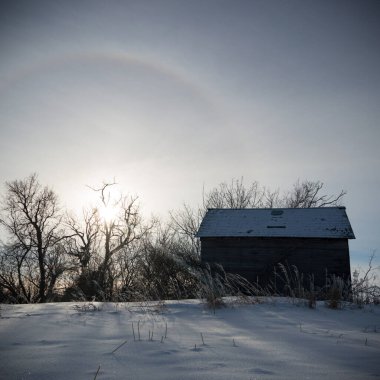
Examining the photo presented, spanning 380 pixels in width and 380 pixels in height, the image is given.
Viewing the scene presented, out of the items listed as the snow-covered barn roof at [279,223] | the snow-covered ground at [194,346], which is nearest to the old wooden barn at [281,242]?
the snow-covered barn roof at [279,223]

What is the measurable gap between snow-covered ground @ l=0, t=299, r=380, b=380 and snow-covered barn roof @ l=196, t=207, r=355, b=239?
12.5 m

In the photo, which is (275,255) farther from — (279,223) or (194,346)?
(194,346)

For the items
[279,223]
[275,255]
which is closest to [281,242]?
[275,255]

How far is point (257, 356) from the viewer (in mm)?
2209

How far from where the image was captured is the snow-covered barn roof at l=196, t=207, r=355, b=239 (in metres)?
16.3

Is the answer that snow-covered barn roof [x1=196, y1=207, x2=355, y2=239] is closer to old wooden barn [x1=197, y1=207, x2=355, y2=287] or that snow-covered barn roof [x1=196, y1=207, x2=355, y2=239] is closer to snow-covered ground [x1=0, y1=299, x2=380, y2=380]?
old wooden barn [x1=197, y1=207, x2=355, y2=287]

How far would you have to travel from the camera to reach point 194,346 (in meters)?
2.53

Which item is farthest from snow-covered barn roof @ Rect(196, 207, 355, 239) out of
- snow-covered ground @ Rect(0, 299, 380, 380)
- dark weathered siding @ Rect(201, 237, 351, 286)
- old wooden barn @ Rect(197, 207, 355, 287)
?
snow-covered ground @ Rect(0, 299, 380, 380)

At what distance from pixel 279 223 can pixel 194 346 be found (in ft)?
52.5

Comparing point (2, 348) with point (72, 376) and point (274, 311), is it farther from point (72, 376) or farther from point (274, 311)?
point (274, 311)

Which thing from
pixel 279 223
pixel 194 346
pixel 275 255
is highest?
pixel 279 223

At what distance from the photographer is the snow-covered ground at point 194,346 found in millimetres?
1894

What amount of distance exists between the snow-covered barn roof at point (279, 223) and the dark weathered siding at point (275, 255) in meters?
0.39

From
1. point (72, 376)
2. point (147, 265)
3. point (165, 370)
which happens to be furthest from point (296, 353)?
point (147, 265)
